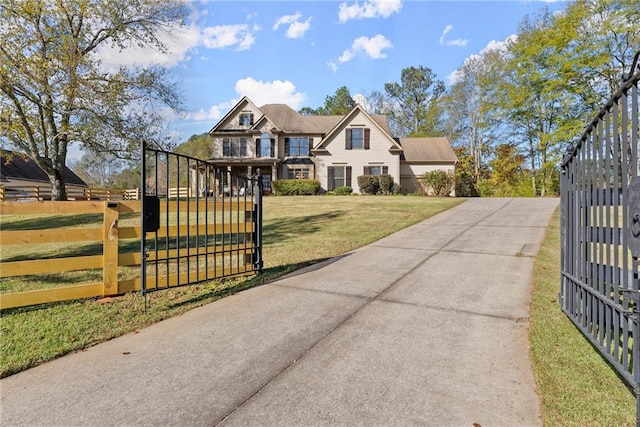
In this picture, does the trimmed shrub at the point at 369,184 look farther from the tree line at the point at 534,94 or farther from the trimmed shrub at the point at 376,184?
the tree line at the point at 534,94

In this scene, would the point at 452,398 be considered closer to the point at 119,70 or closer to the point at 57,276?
the point at 57,276

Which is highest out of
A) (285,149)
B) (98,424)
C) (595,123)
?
(285,149)

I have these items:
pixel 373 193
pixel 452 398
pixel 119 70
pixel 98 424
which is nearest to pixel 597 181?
pixel 452 398

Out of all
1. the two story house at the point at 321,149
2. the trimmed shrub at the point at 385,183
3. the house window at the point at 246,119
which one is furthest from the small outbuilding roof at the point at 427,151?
the house window at the point at 246,119

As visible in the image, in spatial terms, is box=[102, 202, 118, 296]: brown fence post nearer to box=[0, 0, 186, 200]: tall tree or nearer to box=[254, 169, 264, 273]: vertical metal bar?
box=[254, 169, 264, 273]: vertical metal bar

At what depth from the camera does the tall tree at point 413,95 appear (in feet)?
153

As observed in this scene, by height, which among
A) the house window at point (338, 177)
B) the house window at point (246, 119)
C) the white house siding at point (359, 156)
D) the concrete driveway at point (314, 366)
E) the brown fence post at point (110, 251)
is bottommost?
the concrete driveway at point (314, 366)

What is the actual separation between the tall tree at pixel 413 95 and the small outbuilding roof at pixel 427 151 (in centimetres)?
1601

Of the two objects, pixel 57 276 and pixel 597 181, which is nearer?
pixel 597 181

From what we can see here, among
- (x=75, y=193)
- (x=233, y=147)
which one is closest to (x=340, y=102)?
(x=233, y=147)

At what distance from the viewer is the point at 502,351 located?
10.2 ft

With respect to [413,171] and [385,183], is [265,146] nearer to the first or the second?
[385,183]

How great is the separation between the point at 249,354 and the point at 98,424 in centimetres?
120

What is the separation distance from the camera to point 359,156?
27.3 m
